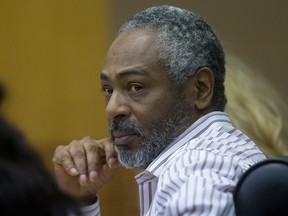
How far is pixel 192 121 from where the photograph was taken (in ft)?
9.18

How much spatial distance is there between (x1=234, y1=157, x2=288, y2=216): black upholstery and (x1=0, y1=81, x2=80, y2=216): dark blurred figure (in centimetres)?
60

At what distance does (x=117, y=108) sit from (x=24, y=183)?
147cm

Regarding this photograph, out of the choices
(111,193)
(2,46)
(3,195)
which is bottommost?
(111,193)

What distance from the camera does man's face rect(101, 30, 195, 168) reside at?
2762 millimetres

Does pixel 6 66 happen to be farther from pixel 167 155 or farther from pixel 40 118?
pixel 167 155

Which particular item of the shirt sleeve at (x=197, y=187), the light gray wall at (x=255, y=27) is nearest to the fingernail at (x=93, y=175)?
the shirt sleeve at (x=197, y=187)

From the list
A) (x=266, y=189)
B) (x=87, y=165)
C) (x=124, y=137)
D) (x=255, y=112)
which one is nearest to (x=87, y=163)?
(x=87, y=165)

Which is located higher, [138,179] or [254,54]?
[138,179]

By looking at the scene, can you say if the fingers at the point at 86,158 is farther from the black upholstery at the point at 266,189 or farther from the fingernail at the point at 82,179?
the black upholstery at the point at 266,189

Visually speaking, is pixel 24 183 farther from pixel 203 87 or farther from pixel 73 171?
pixel 73 171

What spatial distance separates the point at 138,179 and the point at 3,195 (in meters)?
1.40

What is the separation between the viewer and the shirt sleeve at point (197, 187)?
7.12ft

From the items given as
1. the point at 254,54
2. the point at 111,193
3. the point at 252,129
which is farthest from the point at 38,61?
the point at 252,129

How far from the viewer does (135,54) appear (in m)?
2.77
